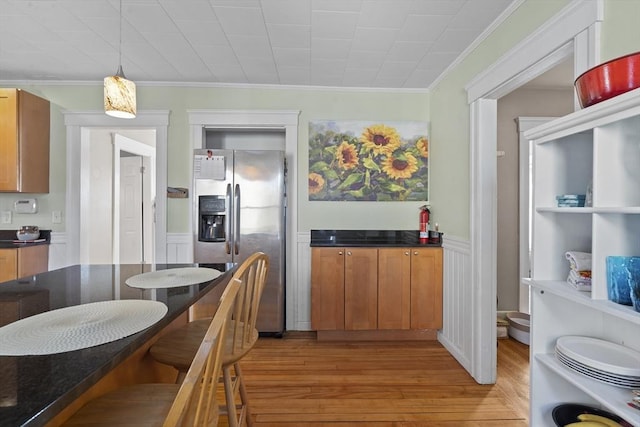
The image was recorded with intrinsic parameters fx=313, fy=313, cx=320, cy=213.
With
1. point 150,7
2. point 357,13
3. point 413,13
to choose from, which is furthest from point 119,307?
point 413,13

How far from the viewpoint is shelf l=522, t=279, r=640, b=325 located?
89cm

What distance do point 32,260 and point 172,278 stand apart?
252 centimetres

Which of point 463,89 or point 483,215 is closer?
point 483,215

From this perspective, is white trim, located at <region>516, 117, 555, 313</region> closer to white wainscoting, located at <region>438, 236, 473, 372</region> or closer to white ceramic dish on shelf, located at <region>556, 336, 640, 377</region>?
white wainscoting, located at <region>438, 236, 473, 372</region>

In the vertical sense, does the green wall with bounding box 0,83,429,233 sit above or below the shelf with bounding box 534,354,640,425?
above

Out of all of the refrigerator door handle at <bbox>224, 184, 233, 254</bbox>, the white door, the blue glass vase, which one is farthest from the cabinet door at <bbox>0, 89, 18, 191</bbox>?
the blue glass vase

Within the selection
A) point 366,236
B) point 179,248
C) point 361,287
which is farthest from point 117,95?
point 366,236

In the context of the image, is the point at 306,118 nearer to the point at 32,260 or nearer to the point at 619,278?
the point at 619,278

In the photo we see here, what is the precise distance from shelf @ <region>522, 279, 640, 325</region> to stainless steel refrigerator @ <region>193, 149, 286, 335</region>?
2.09 meters

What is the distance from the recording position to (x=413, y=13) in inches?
78.2

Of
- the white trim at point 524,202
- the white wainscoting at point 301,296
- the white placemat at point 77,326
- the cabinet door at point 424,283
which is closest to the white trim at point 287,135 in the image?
the white wainscoting at point 301,296

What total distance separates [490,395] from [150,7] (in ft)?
10.8

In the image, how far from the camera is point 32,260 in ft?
9.55

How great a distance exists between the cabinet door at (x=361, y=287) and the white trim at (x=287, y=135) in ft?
1.95
